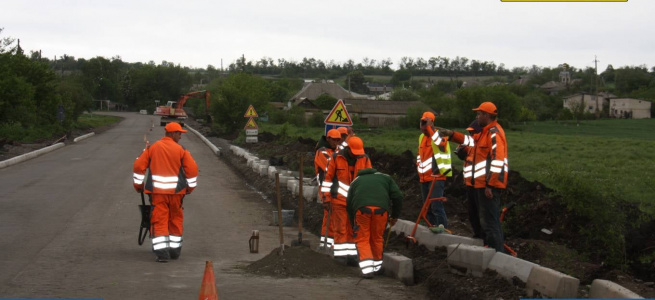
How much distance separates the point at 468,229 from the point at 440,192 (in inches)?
60.0

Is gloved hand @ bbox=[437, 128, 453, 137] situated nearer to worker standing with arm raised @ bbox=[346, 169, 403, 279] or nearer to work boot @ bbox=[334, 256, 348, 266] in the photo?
worker standing with arm raised @ bbox=[346, 169, 403, 279]

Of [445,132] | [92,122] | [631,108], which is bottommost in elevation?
[92,122]

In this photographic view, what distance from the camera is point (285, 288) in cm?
941

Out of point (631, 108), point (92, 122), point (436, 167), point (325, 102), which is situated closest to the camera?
point (436, 167)

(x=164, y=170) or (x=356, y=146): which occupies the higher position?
(x=356, y=146)

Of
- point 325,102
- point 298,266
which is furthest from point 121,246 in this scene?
point 325,102

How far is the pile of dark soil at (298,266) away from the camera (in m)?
10.4

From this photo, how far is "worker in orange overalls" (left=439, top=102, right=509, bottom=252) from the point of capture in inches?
389

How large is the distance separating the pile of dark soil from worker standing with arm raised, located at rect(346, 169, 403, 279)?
0.46 m

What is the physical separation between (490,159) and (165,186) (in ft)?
14.7

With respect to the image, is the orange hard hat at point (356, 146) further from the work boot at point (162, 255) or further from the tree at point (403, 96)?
the tree at point (403, 96)

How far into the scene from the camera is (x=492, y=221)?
995cm

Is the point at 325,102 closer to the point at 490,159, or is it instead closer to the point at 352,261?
the point at 352,261

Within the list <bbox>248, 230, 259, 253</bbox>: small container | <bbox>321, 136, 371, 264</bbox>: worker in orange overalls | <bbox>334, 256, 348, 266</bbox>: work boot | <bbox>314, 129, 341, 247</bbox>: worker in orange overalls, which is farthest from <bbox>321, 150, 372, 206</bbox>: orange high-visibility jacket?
<bbox>248, 230, 259, 253</bbox>: small container
